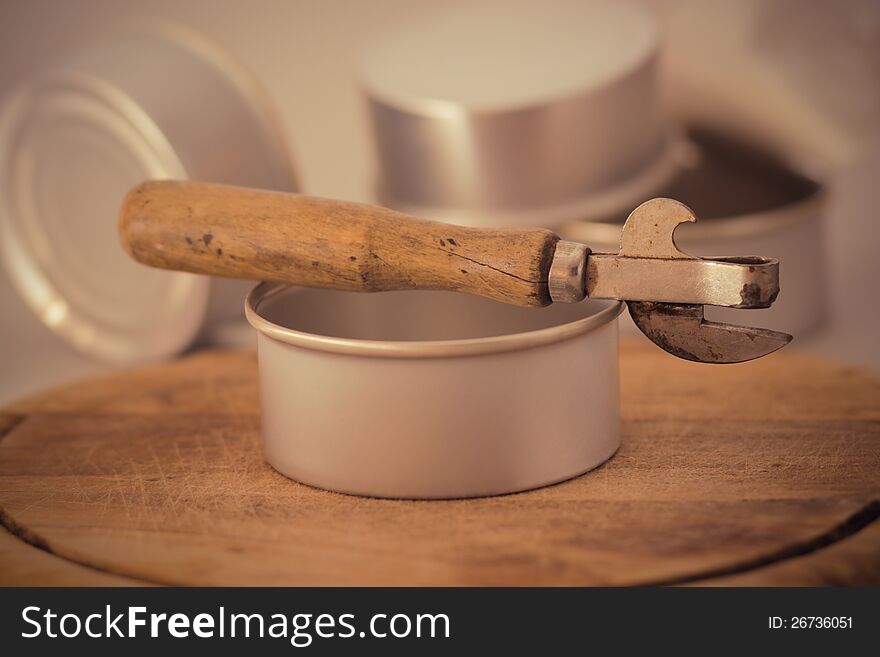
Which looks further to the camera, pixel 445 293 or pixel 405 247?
pixel 445 293

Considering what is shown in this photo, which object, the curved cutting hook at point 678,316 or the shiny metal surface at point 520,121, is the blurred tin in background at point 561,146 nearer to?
the shiny metal surface at point 520,121

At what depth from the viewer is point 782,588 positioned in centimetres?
71

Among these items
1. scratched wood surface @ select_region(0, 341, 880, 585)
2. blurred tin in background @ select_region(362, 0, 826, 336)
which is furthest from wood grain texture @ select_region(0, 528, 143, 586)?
blurred tin in background @ select_region(362, 0, 826, 336)

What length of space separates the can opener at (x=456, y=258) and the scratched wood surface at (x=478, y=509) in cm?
10

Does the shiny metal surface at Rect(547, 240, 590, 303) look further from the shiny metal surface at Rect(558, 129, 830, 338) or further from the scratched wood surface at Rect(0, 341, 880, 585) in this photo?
the shiny metal surface at Rect(558, 129, 830, 338)

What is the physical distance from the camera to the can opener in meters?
0.80

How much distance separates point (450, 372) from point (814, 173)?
0.86m

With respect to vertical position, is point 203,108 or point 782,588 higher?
point 203,108

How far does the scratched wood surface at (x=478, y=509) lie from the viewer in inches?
28.9

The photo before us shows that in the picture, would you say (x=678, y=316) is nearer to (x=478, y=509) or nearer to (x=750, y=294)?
(x=750, y=294)

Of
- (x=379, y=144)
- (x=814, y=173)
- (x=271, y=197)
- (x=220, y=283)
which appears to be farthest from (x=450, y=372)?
(x=814, y=173)

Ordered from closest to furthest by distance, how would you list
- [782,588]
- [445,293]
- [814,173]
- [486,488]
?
[782,588], [486,488], [445,293], [814,173]

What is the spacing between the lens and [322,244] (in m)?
0.85

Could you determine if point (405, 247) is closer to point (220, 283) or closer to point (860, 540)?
point (860, 540)
